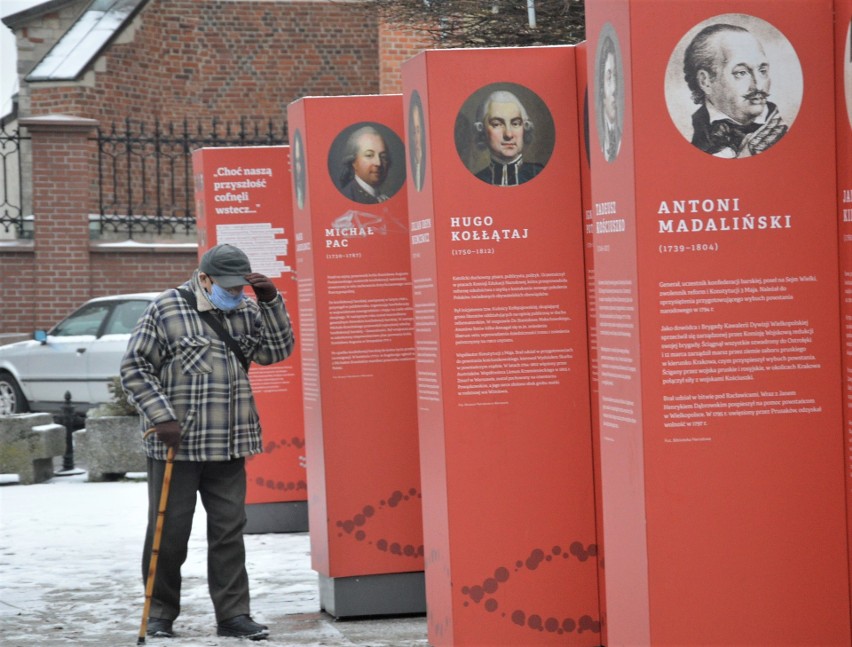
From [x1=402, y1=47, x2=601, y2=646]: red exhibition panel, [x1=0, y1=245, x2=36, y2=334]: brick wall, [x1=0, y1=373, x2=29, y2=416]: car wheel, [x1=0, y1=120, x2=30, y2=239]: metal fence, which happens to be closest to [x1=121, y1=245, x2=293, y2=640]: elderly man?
[x1=402, y1=47, x2=601, y2=646]: red exhibition panel

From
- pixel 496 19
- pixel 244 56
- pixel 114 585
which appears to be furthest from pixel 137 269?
pixel 114 585

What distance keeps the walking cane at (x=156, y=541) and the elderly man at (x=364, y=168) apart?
156 cm

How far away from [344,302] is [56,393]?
10924 millimetres

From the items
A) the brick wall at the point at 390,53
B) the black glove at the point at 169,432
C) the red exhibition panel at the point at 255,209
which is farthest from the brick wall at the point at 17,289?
the black glove at the point at 169,432

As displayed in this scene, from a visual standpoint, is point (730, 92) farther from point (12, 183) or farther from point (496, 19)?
point (12, 183)

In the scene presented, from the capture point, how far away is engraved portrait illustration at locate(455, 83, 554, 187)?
5688 millimetres

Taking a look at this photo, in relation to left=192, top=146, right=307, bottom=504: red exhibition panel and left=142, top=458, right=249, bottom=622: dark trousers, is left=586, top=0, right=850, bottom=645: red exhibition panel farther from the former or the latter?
left=192, top=146, right=307, bottom=504: red exhibition panel

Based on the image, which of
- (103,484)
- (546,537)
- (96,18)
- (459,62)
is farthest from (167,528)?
(96,18)

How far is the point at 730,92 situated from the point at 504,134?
1488 mm

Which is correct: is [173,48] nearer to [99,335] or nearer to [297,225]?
[99,335]

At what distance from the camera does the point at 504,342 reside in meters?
5.79

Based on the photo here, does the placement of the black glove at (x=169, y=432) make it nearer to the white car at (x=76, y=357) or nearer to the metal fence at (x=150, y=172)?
the white car at (x=76, y=357)

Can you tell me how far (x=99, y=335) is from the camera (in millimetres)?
17016

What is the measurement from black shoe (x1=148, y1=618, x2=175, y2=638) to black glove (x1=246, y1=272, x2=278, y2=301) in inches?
64.3
